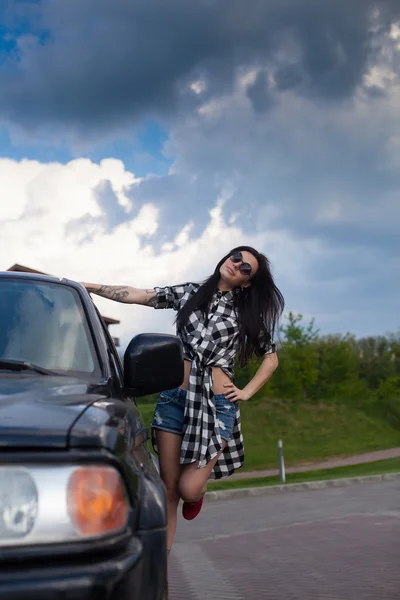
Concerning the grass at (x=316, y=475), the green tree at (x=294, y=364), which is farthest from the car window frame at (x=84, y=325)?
the green tree at (x=294, y=364)

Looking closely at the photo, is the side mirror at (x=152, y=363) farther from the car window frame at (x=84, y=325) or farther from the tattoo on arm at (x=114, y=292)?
the tattoo on arm at (x=114, y=292)

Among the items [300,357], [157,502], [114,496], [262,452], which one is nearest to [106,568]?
[114,496]

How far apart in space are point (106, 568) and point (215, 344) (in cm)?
330

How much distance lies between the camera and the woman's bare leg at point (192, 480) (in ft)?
16.2

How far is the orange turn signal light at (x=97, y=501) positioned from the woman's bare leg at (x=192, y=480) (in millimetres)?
2970

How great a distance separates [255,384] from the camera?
17.8 feet

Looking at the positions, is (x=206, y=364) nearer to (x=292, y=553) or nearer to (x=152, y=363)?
(x=152, y=363)

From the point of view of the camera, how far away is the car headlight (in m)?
1.82

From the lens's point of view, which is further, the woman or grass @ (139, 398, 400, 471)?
grass @ (139, 398, 400, 471)

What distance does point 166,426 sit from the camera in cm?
503

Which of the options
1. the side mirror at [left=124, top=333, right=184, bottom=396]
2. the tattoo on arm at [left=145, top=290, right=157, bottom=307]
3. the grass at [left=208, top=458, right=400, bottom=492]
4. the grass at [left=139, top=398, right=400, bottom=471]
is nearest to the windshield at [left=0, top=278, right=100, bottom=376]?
the side mirror at [left=124, top=333, right=184, bottom=396]

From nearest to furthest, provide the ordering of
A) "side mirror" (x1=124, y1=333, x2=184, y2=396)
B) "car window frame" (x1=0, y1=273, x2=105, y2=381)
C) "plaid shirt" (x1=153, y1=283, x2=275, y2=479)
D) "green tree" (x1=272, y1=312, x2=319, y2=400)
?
1. "car window frame" (x1=0, y1=273, x2=105, y2=381)
2. "side mirror" (x1=124, y1=333, x2=184, y2=396)
3. "plaid shirt" (x1=153, y1=283, x2=275, y2=479)
4. "green tree" (x1=272, y1=312, x2=319, y2=400)

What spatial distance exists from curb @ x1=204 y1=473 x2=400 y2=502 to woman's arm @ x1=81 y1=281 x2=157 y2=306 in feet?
40.9

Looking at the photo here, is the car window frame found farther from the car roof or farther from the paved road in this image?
the paved road
